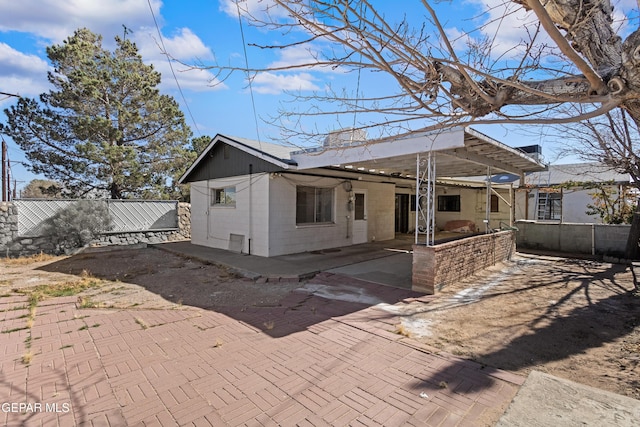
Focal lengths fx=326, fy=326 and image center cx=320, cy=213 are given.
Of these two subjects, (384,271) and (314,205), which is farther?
(314,205)

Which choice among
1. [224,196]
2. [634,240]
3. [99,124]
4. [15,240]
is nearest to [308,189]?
[224,196]

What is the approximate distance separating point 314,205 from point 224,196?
11.7 feet

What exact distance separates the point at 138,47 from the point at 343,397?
902 inches

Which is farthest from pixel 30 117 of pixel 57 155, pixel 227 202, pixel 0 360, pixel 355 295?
pixel 355 295

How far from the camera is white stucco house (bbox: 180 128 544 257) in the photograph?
823cm

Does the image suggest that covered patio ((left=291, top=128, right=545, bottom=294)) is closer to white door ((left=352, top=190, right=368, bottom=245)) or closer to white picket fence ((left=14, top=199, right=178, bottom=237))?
white door ((left=352, top=190, right=368, bottom=245))

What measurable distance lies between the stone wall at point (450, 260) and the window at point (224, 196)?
24.1 ft

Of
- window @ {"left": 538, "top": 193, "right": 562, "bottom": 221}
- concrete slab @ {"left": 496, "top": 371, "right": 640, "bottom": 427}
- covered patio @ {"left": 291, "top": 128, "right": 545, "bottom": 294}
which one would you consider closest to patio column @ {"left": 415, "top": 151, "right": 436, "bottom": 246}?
covered patio @ {"left": 291, "top": 128, "right": 545, "bottom": 294}

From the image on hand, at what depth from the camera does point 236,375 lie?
3.20 meters

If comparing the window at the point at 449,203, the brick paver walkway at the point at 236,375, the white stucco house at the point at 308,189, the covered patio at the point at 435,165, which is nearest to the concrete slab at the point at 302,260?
the white stucco house at the point at 308,189

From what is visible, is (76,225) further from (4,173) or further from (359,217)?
(359,217)

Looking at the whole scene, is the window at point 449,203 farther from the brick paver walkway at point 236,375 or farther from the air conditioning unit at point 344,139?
the brick paver walkway at point 236,375

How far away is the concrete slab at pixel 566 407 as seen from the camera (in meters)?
2.44

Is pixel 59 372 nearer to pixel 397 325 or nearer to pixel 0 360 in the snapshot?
pixel 0 360
